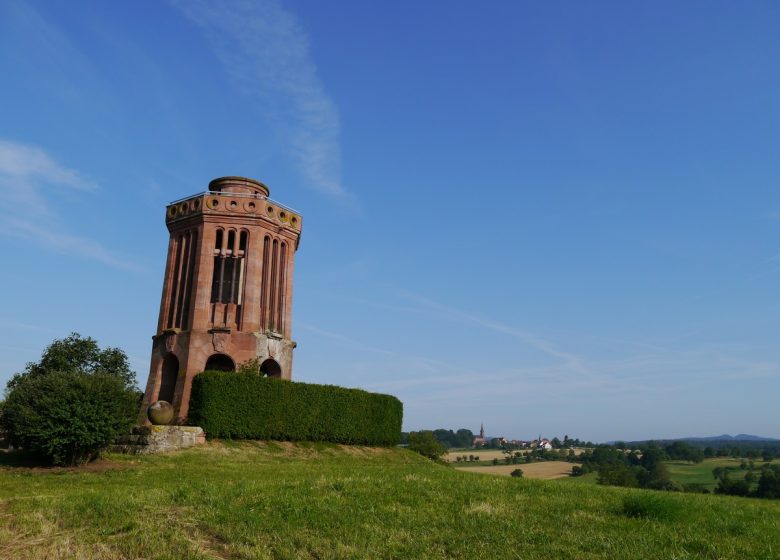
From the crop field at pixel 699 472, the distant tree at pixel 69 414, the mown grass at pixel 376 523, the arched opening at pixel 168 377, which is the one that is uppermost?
the arched opening at pixel 168 377

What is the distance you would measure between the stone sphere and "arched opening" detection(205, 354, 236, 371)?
249 inches

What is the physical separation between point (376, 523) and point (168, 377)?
28.3 meters

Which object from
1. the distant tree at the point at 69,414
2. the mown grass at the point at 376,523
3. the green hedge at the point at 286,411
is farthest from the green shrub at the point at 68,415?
the mown grass at the point at 376,523

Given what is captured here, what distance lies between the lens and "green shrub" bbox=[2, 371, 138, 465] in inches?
731

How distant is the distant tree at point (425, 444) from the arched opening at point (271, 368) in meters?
34.6

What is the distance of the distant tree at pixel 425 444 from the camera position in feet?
219

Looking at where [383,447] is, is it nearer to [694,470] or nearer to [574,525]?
[574,525]

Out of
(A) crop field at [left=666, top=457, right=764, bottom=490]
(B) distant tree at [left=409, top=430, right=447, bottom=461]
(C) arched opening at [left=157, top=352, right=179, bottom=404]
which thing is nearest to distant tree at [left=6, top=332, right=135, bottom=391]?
(C) arched opening at [left=157, top=352, right=179, bottom=404]

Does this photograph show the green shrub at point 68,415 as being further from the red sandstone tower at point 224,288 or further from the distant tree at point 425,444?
the distant tree at point 425,444

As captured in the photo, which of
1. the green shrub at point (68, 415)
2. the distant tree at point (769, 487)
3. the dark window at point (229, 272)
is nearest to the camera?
the green shrub at point (68, 415)

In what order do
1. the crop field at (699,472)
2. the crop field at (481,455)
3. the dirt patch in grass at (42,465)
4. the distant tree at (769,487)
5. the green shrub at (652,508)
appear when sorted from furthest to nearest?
1. the crop field at (481,455)
2. the crop field at (699,472)
3. the distant tree at (769,487)
4. the dirt patch in grass at (42,465)
5. the green shrub at (652,508)

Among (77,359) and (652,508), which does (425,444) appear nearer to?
(77,359)

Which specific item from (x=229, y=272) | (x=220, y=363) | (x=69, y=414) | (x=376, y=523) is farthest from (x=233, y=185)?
(x=376, y=523)

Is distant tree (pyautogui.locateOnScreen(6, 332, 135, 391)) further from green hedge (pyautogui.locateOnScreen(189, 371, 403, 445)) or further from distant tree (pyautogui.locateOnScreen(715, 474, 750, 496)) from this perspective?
distant tree (pyautogui.locateOnScreen(715, 474, 750, 496))
